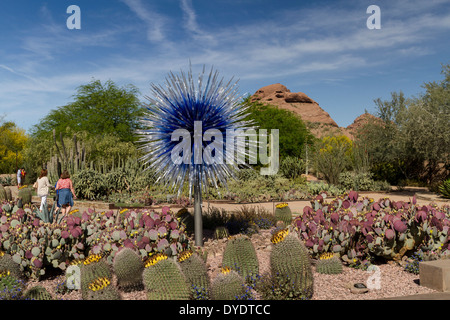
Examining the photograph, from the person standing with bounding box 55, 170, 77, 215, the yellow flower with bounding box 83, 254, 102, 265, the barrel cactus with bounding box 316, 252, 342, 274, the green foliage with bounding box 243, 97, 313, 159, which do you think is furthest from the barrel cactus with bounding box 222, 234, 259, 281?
the green foliage with bounding box 243, 97, 313, 159

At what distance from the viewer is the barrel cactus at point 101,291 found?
4.09 metres

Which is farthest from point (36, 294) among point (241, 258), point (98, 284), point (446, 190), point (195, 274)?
point (446, 190)

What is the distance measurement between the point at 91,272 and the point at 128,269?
430mm

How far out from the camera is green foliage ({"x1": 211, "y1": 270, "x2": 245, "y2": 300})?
4066 millimetres

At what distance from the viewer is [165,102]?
6.00m

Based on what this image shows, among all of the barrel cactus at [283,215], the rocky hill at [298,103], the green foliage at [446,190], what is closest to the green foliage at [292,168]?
the green foliage at [446,190]

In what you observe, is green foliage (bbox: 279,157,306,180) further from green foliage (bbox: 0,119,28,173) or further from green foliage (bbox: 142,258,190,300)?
green foliage (bbox: 0,119,28,173)

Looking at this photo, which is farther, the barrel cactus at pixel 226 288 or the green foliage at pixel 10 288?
the green foliage at pixel 10 288

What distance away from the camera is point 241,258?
492 centimetres

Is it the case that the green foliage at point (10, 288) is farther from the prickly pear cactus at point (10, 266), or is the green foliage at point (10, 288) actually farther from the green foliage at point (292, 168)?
the green foliage at point (292, 168)

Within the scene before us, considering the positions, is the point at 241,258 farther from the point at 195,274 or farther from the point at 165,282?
the point at 165,282

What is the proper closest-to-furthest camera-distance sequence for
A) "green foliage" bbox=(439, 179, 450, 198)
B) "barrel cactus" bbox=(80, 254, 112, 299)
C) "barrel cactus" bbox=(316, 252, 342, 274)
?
"barrel cactus" bbox=(80, 254, 112, 299), "barrel cactus" bbox=(316, 252, 342, 274), "green foliage" bbox=(439, 179, 450, 198)

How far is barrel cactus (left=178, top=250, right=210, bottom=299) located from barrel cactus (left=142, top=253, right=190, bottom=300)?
18 centimetres
